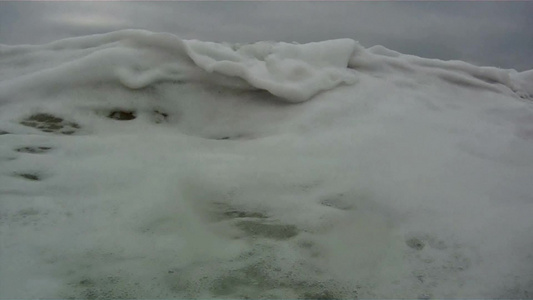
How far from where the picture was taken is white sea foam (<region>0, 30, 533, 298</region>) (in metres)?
1.34

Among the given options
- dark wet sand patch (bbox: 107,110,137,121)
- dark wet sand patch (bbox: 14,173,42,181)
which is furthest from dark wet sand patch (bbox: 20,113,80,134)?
dark wet sand patch (bbox: 14,173,42,181)

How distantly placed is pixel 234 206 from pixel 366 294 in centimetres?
58

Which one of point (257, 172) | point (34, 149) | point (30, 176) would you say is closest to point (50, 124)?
point (34, 149)

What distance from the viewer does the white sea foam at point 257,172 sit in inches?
52.9

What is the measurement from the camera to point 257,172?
1828 millimetres

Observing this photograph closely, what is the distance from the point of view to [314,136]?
2.11 m

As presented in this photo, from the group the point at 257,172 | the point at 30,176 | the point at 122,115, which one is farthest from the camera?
the point at 122,115

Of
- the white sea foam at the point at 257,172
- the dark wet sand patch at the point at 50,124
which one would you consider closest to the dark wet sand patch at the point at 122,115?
the white sea foam at the point at 257,172

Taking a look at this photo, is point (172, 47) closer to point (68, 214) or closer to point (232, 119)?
point (232, 119)

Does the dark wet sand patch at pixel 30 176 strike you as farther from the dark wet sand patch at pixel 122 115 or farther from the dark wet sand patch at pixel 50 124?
the dark wet sand patch at pixel 122 115

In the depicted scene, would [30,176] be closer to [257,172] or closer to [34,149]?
[34,149]

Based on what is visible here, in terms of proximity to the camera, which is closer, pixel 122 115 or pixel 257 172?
pixel 257 172

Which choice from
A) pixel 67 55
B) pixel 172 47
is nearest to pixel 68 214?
pixel 172 47

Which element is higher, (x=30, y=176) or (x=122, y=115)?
(x=122, y=115)
